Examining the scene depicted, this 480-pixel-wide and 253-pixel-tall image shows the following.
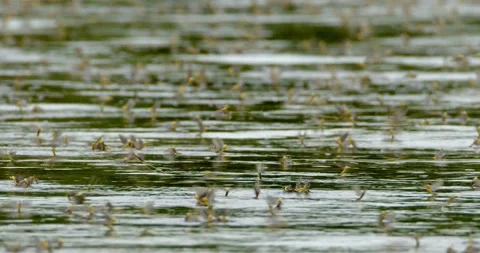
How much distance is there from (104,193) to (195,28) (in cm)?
1365

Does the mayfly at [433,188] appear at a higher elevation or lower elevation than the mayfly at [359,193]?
higher

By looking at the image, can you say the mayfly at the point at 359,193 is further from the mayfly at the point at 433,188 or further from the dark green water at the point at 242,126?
the mayfly at the point at 433,188

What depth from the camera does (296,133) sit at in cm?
1270

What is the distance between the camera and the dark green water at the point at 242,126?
830 centimetres

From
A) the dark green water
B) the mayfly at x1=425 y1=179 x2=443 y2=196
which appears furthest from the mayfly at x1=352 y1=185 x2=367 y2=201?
the mayfly at x1=425 y1=179 x2=443 y2=196

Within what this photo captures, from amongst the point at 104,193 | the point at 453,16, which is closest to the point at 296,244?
the point at 104,193

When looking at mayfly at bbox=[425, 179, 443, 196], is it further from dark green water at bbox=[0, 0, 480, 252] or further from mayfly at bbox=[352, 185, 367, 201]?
mayfly at bbox=[352, 185, 367, 201]

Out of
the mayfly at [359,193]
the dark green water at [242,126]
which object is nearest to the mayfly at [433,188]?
the dark green water at [242,126]

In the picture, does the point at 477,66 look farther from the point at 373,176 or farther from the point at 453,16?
the point at 373,176

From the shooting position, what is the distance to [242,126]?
1323 cm

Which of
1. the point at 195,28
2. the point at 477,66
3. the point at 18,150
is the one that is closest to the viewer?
the point at 18,150

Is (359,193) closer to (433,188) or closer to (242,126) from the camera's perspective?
(433,188)

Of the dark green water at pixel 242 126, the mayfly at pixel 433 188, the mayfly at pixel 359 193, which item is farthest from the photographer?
the mayfly at pixel 433 188

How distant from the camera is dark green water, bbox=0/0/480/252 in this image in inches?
327
